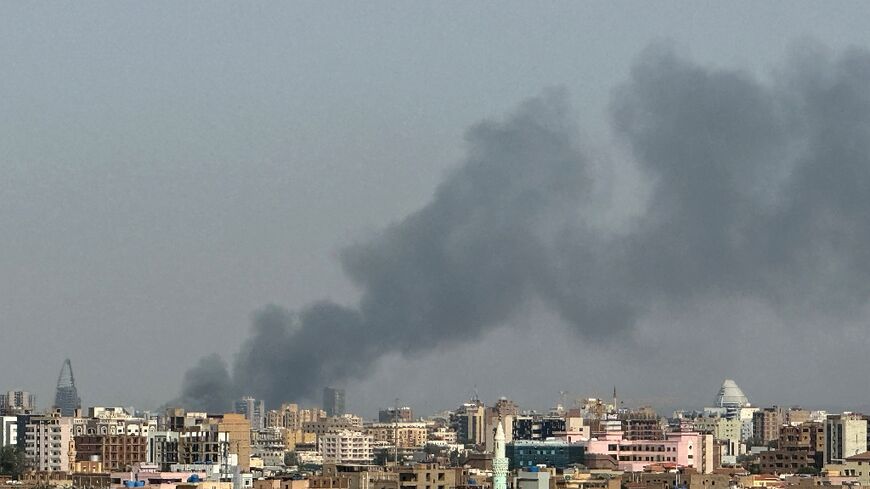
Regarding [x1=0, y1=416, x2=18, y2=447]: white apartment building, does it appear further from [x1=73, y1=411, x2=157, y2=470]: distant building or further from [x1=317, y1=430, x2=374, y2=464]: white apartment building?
[x1=317, y1=430, x2=374, y2=464]: white apartment building

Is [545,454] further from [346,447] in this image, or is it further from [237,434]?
[346,447]

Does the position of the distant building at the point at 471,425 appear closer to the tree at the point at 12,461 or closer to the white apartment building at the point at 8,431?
the white apartment building at the point at 8,431

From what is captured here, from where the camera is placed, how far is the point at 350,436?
129 meters

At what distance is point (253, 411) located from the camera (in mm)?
136250

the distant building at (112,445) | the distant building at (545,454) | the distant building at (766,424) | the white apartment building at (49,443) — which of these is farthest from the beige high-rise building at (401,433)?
the distant building at (545,454)

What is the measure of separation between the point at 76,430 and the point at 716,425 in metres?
57.5

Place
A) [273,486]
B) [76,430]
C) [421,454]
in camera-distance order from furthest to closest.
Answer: [421,454]
[76,430]
[273,486]

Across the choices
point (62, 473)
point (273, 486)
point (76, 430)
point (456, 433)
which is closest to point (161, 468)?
point (62, 473)

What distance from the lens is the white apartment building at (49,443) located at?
103625mm

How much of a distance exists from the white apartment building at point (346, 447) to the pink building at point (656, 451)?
694 inches

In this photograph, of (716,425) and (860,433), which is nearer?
(860,433)

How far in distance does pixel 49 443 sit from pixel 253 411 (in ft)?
101

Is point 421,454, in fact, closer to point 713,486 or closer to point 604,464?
point 604,464

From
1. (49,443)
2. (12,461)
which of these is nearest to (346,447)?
(49,443)
